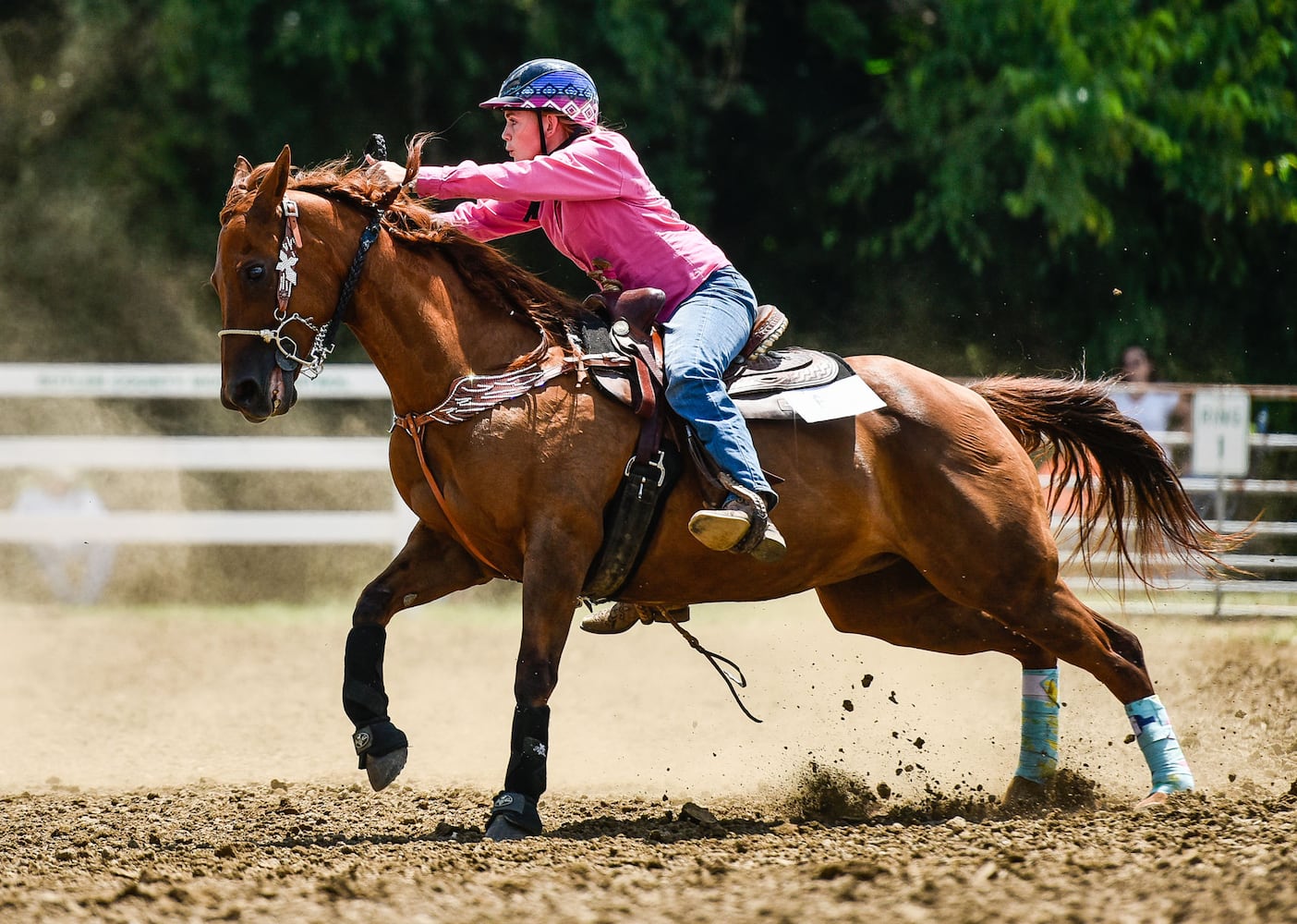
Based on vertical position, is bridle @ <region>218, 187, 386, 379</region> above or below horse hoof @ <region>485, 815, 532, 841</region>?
above

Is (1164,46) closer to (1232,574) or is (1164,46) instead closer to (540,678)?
(1232,574)

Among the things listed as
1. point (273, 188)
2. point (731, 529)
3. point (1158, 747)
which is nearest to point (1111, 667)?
point (1158, 747)

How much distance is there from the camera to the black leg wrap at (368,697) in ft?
15.2

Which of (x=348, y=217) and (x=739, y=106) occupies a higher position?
(x=739, y=106)

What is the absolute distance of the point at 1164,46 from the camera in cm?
1172

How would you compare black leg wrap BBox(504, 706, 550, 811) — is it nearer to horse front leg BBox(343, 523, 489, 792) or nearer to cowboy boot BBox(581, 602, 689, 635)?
horse front leg BBox(343, 523, 489, 792)

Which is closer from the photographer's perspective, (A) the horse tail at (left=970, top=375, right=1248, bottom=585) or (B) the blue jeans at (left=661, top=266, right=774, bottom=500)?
(B) the blue jeans at (left=661, top=266, right=774, bottom=500)

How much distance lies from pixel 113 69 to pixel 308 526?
625cm

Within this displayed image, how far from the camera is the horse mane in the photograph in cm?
468

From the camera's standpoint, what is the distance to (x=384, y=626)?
470cm

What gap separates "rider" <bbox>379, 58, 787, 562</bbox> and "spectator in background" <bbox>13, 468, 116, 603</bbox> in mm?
7475

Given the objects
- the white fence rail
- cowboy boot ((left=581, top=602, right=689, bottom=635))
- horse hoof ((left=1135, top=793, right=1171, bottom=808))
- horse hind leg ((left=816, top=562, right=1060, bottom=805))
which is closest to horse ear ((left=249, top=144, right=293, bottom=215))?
cowboy boot ((left=581, top=602, right=689, bottom=635))

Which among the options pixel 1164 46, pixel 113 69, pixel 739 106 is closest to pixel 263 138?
pixel 113 69

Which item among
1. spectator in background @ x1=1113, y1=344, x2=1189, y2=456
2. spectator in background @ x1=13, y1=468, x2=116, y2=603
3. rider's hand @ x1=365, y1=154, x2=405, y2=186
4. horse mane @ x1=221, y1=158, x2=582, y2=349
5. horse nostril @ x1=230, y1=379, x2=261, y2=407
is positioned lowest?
spectator in background @ x1=13, y1=468, x2=116, y2=603
